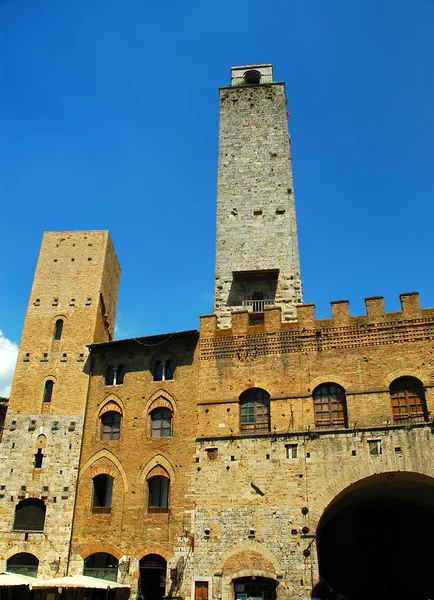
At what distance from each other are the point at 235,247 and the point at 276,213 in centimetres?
267

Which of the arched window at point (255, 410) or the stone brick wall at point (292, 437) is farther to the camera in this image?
the arched window at point (255, 410)

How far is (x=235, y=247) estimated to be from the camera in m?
25.0

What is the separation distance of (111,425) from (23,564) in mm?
5873

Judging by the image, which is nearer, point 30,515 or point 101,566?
point 101,566

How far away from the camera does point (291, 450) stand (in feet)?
60.8

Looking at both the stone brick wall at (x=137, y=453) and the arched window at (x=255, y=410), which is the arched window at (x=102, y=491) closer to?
the stone brick wall at (x=137, y=453)

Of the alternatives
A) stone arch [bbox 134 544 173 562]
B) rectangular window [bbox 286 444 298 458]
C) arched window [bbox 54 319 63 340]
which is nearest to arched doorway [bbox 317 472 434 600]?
rectangular window [bbox 286 444 298 458]

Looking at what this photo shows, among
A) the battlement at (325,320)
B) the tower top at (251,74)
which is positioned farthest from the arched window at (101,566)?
the tower top at (251,74)

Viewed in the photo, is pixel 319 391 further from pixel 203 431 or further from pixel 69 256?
pixel 69 256

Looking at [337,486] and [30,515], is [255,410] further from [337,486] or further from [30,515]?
[30,515]

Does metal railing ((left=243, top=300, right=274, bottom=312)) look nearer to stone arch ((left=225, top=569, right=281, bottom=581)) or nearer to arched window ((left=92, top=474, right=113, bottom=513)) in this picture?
arched window ((left=92, top=474, right=113, bottom=513))

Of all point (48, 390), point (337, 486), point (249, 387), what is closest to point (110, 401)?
point (48, 390)

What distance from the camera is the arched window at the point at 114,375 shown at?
2205 centimetres

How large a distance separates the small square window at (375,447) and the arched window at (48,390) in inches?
514
